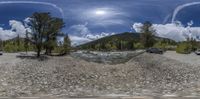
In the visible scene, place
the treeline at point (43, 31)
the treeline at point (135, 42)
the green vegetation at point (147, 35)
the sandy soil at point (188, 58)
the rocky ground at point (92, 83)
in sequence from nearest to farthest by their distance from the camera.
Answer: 1. the rocky ground at point (92, 83)
2. the sandy soil at point (188, 58)
3. the treeline at point (43, 31)
4. the green vegetation at point (147, 35)
5. the treeline at point (135, 42)

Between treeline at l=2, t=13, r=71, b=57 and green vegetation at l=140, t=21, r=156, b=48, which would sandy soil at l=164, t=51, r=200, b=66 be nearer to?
treeline at l=2, t=13, r=71, b=57

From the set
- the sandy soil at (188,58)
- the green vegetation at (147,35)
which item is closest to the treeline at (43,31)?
the sandy soil at (188,58)

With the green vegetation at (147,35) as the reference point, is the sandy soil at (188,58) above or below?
below

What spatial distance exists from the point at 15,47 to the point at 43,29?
3330cm

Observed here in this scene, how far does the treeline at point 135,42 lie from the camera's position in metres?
80.4

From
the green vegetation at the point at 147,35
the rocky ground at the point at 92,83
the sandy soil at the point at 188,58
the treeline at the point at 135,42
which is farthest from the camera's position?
the treeline at the point at 135,42

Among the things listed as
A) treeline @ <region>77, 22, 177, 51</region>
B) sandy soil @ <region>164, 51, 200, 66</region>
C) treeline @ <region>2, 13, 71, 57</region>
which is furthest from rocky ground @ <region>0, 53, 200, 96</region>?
treeline @ <region>77, 22, 177, 51</region>

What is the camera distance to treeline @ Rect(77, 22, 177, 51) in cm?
8043

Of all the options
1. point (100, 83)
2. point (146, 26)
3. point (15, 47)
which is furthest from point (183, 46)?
point (100, 83)

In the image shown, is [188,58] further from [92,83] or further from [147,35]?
[147,35]

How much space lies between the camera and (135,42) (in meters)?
108

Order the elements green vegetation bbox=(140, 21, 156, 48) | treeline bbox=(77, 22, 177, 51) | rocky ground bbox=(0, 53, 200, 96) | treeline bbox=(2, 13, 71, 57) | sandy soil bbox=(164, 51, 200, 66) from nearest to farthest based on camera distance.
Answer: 1. rocky ground bbox=(0, 53, 200, 96)
2. sandy soil bbox=(164, 51, 200, 66)
3. treeline bbox=(2, 13, 71, 57)
4. green vegetation bbox=(140, 21, 156, 48)
5. treeline bbox=(77, 22, 177, 51)

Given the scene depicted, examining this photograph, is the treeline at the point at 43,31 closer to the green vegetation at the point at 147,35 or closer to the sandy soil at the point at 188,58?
the sandy soil at the point at 188,58

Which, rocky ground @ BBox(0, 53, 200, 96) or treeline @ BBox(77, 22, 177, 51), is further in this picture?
treeline @ BBox(77, 22, 177, 51)
